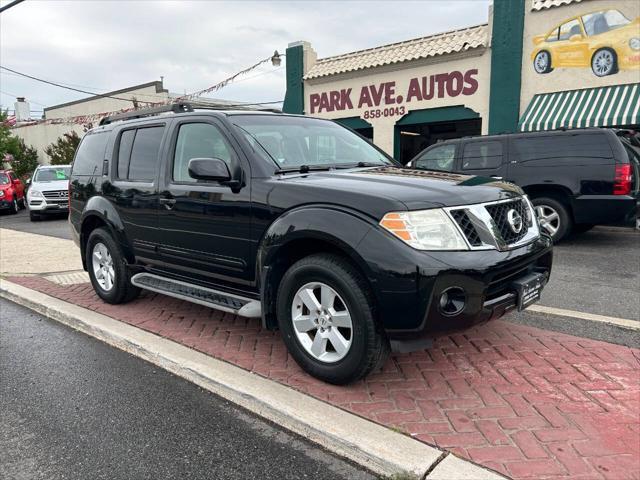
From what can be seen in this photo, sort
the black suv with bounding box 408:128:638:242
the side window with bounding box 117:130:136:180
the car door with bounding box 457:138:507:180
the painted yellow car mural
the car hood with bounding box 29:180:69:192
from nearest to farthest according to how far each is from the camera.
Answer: the side window with bounding box 117:130:136:180 < the black suv with bounding box 408:128:638:242 < the car door with bounding box 457:138:507:180 < the painted yellow car mural < the car hood with bounding box 29:180:69:192

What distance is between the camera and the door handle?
429cm

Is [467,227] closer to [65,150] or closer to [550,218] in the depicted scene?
[550,218]

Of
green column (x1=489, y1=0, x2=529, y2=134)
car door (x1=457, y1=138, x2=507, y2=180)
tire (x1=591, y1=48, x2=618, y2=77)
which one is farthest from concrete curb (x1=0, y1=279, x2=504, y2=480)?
tire (x1=591, y1=48, x2=618, y2=77)

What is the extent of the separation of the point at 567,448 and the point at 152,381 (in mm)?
2665

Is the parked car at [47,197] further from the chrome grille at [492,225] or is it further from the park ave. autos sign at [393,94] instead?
the chrome grille at [492,225]

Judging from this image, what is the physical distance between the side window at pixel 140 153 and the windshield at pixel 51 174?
13.3 metres

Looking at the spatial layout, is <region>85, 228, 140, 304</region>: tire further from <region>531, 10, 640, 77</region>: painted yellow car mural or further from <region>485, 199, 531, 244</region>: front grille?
<region>531, 10, 640, 77</region>: painted yellow car mural

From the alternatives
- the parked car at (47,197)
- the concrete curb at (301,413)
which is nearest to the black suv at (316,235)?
the concrete curb at (301,413)

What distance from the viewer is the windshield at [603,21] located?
38.9ft

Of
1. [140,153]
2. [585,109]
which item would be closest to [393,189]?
[140,153]

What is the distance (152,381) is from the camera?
11.9ft

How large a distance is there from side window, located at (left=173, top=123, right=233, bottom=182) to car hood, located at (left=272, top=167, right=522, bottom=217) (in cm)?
75

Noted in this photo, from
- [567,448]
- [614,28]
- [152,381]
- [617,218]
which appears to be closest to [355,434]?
[567,448]

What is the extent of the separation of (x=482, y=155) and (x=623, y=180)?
7.69 feet
